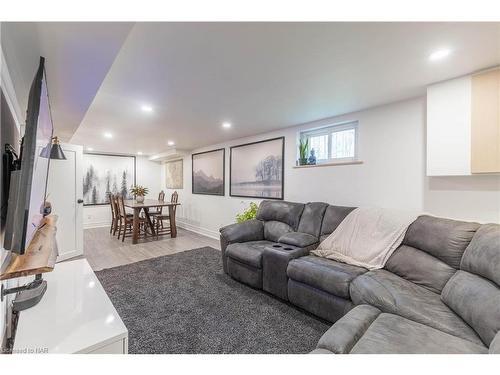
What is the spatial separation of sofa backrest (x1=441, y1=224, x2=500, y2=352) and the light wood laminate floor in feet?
11.6

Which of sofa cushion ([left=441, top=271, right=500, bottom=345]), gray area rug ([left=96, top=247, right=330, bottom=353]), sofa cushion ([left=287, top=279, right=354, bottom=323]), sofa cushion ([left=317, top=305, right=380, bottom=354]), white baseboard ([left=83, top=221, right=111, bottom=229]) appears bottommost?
gray area rug ([left=96, top=247, right=330, bottom=353])

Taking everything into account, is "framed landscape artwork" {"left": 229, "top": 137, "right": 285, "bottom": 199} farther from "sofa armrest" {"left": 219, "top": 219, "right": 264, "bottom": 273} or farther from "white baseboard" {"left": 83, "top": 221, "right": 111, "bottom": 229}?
"white baseboard" {"left": 83, "top": 221, "right": 111, "bottom": 229}

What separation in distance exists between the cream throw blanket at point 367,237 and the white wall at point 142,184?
6.54 m

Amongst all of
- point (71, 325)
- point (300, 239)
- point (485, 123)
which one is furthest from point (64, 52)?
point (485, 123)

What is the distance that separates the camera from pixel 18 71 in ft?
5.34

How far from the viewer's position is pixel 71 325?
975 millimetres

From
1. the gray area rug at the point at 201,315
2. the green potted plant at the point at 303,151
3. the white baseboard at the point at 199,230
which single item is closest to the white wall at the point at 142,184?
the white baseboard at the point at 199,230

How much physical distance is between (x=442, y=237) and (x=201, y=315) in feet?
7.29

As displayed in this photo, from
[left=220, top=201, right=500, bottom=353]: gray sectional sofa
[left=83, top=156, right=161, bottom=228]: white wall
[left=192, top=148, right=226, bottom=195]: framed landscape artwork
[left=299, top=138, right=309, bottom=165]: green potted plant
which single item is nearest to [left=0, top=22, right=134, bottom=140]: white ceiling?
[left=220, top=201, right=500, bottom=353]: gray sectional sofa

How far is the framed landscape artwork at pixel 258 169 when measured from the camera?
12.8 ft

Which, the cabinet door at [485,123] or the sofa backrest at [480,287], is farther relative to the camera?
the cabinet door at [485,123]

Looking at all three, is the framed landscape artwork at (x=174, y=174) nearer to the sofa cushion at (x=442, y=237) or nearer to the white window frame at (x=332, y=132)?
the white window frame at (x=332, y=132)

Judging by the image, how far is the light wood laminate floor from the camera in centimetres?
367
